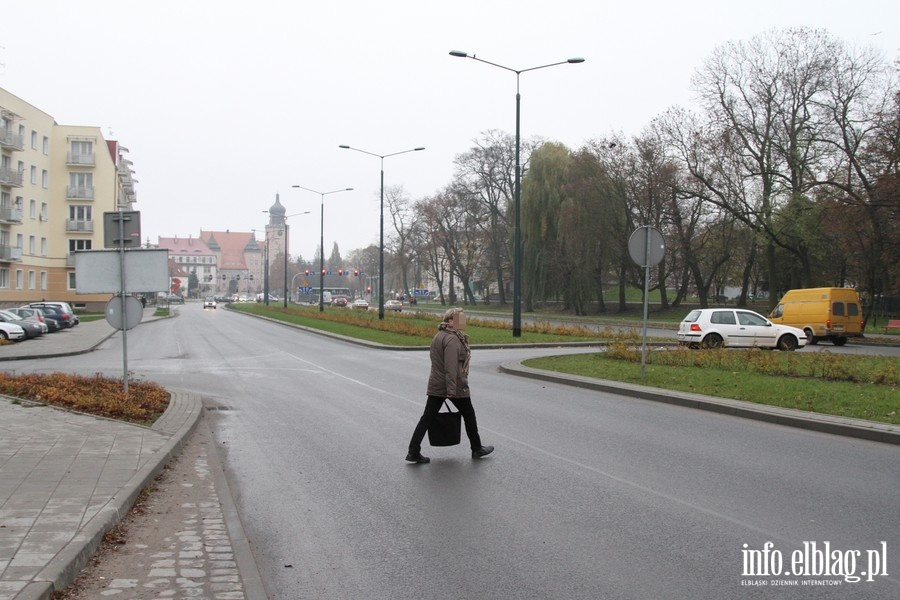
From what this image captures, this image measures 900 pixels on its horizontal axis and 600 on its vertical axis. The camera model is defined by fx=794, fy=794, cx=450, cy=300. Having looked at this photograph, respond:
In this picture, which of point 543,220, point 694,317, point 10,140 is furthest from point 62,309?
point 694,317

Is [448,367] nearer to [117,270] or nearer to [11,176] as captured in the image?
[117,270]

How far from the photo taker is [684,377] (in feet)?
52.2

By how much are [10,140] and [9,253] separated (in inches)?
341

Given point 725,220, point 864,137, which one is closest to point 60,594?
point 864,137

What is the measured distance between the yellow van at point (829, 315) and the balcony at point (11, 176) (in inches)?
2222

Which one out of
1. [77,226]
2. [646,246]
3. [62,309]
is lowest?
[62,309]

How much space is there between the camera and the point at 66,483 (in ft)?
22.5

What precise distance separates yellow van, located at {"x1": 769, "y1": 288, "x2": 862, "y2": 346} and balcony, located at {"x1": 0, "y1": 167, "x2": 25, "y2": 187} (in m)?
56.4

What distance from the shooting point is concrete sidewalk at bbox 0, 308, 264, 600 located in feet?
15.4

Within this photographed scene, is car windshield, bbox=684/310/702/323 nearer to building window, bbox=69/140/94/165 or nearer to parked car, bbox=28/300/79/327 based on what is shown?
parked car, bbox=28/300/79/327

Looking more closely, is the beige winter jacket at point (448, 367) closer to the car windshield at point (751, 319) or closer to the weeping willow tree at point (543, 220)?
the car windshield at point (751, 319)

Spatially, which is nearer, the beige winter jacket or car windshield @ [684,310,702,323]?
the beige winter jacket

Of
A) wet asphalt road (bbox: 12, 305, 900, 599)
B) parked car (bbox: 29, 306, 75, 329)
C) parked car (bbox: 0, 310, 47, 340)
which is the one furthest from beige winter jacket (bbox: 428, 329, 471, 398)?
parked car (bbox: 29, 306, 75, 329)

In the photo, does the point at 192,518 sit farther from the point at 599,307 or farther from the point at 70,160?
the point at 70,160
